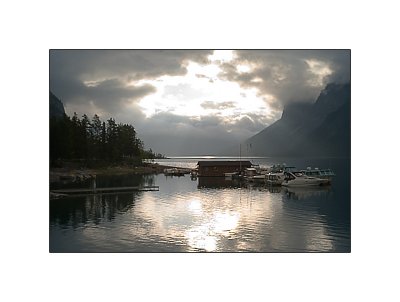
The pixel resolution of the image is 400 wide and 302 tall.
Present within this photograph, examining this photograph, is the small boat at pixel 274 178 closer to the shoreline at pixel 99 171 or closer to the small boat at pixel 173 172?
the small boat at pixel 173 172

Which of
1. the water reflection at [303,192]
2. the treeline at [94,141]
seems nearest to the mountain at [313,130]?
the water reflection at [303,192]

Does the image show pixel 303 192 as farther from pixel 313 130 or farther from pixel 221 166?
pixel 221 166

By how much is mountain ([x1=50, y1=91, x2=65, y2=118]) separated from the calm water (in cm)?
107

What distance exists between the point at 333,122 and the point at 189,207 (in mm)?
2594

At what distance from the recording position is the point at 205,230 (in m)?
7.31

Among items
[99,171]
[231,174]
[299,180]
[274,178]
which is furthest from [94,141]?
[299,180]

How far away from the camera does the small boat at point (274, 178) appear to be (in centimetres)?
776

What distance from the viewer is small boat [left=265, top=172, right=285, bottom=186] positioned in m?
7.76

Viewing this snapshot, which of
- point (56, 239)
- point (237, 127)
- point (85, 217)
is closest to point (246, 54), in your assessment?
point (237, 127)

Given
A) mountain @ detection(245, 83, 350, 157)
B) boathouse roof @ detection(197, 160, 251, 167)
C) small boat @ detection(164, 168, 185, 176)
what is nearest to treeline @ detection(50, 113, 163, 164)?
small boat @ detection(164, 168, 185, 176)

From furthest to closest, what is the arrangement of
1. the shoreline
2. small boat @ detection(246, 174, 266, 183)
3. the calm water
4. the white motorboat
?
small boat @ detection(246, 174, 266, 183), the white motorboat, the shoreline, the calm water

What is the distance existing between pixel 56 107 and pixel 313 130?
4.01 meters

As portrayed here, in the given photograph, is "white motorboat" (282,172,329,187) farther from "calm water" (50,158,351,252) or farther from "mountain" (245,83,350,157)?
"mountain" (245,83,350,157)

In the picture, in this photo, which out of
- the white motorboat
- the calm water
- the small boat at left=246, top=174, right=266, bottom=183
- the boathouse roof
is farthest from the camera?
the boathouse roof
